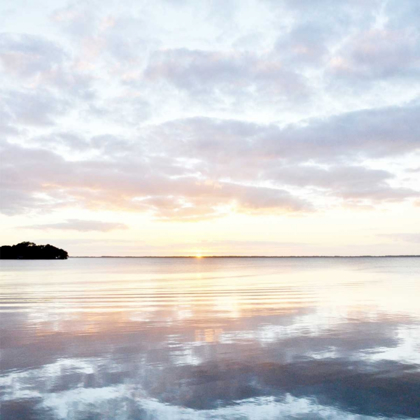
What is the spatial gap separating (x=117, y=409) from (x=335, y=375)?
538 cm

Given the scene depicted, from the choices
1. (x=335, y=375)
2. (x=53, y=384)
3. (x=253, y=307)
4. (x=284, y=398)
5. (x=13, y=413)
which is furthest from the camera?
(x=253, y=307)

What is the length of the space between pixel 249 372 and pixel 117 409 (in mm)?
3794

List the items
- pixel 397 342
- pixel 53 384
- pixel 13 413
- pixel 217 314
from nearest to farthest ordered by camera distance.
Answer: pixel 13 413 < pixel 53 384 < pixel 397 342 < pixel 217 314

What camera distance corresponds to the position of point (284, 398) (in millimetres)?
9438

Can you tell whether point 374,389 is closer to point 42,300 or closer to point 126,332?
point 126,332

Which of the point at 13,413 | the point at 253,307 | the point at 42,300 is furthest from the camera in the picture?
the point at 42,300

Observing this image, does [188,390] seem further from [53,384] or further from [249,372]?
[53,384]

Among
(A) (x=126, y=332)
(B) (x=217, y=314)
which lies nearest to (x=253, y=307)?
(B) (x=217, y=314)

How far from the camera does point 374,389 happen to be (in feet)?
32.7

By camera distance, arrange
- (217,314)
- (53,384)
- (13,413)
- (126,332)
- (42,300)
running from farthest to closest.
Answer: (42,300) → (217,314) → (126,332) → (53,384) → (13,413)

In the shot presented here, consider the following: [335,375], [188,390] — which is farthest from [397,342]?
[188,390]

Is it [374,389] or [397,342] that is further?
[397,342]

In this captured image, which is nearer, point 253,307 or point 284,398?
point 284,398

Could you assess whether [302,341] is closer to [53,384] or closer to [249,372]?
[249,372]
